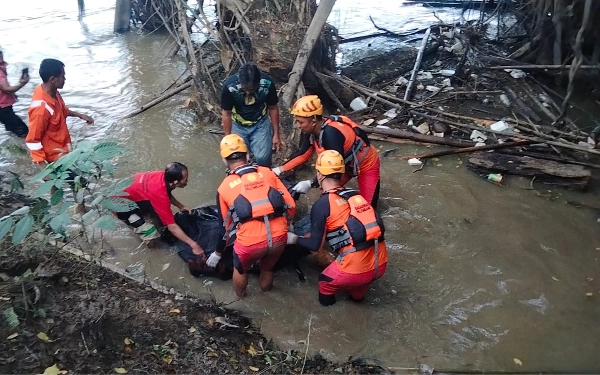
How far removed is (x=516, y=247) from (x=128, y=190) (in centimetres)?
427

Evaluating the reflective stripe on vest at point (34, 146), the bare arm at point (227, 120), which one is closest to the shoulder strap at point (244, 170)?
the bare arm at point (227, 120)

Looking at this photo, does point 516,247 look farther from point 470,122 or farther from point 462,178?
point 470,122

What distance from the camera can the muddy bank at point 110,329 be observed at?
2.97m

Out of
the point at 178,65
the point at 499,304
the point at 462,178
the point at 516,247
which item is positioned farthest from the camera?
the point at 178,65

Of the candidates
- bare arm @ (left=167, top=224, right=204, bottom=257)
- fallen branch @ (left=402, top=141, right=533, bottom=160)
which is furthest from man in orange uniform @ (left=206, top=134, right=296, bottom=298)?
fallen branch @ (left=402, top=141, right=533, bottom=160)

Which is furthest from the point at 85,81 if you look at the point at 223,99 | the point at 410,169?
the point at 410,169

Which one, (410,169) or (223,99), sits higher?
(223,99)

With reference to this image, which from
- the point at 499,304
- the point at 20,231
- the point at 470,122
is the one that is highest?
the point at 20,231

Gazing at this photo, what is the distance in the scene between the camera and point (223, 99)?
554 cm

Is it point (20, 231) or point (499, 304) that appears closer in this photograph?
point (20, 231)

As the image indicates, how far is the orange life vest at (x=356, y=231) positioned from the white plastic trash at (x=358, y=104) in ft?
14.0

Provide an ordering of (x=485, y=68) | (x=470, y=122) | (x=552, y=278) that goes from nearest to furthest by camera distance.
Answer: (x=552, y=278)
(x=470, y=122)
(x=485, y=68)

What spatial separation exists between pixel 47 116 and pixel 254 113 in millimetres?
2256

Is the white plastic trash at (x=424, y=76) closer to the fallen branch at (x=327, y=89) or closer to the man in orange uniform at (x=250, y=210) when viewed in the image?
the fallen branch at (x=327, y=89)
